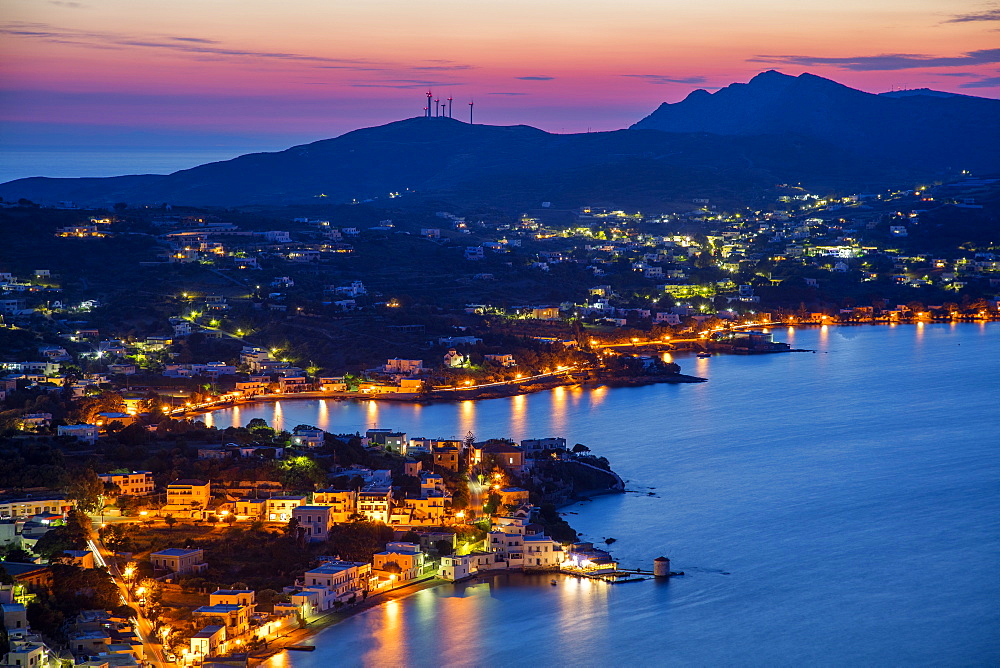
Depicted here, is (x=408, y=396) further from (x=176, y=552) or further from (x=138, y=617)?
(x=138, y=617)

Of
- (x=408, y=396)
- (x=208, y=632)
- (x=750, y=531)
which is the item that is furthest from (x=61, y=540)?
(x=408, y=396)

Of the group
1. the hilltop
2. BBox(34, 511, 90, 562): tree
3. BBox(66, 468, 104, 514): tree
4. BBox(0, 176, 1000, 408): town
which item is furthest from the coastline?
the hilltop

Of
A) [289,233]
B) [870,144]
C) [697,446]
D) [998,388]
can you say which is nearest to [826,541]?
[697,446]

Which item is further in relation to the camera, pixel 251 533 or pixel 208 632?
pixel 251 533

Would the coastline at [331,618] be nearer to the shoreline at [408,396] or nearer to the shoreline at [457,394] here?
the shoreline at [457,394]

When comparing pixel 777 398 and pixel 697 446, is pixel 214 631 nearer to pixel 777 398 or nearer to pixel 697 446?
pixel 697 446

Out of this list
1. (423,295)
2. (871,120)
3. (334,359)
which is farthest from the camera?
(871,120)

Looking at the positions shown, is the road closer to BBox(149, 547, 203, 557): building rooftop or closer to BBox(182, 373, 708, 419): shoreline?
BBox(149, 547, 203, 557): building rooftop
